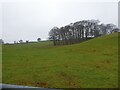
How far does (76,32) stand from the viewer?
175ft

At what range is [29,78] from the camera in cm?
1176

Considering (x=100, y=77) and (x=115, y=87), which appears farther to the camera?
(x=100, y=77)

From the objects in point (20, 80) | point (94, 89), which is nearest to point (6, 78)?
point (20, 80)

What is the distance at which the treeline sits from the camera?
5356 cm

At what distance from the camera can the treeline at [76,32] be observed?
53.6 metres

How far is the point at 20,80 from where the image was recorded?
11344 millimetres

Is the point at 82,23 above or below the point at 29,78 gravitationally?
above

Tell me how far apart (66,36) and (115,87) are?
44359 millimetres

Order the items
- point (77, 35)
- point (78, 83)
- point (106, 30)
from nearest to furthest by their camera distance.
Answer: point (78, 83) < point (77, 35) < point (106, 30)

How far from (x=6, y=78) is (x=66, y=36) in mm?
42470

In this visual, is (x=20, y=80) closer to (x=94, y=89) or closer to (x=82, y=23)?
(x=94, y=89)

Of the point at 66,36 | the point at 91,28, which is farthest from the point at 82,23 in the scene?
the point at 66,36

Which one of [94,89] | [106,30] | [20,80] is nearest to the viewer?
[94,89]

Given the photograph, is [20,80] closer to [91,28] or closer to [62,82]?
[62,82]
